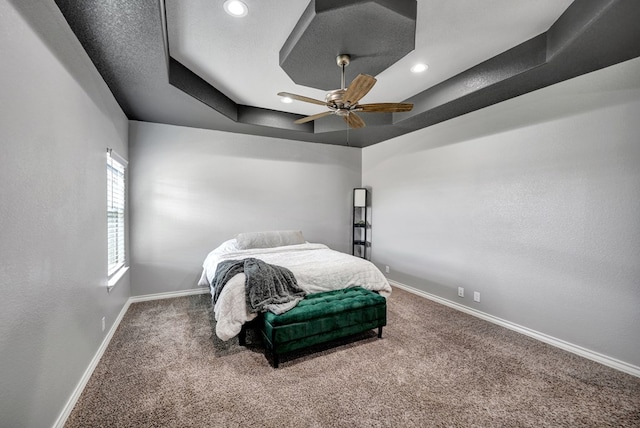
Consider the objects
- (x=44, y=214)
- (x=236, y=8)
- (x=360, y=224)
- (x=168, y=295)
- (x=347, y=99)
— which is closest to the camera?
(x=44, y=214)

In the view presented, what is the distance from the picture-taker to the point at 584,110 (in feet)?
8.12

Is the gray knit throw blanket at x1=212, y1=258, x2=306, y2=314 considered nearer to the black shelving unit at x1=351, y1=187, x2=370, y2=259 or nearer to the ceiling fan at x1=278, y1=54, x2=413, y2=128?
the ceiling fan at x1=278, y1=54, x2=413, y2=128

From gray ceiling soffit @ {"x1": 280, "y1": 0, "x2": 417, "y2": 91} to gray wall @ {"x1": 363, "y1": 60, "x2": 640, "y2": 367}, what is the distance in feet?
5.58

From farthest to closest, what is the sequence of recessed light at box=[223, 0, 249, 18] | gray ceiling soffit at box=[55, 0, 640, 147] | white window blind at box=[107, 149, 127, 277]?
1. white window blind at box=[107, 149, 127, 277]
2. recessed light at box=[223, 0, 249, 18]
3. gray ceiling soffit at box=[55, 0, 640, 147]

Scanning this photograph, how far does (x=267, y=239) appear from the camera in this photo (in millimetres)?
4125

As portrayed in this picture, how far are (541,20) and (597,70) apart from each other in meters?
0.81

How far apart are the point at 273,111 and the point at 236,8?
85.1 inches

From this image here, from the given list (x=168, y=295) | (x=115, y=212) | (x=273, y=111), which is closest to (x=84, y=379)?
(x=115, y=212)

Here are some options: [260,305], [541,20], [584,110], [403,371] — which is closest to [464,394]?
[403,371]

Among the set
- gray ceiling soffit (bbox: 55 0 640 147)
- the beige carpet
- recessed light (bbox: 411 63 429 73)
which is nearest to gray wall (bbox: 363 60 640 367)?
gray ceiling soffit (bbox: 55 0 640 147)

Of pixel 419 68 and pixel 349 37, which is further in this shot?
pixel 419 68

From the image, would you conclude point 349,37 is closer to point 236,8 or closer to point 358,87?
point 358,87

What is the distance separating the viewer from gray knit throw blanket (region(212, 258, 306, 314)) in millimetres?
2459

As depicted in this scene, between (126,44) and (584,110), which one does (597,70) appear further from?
(126,44)
